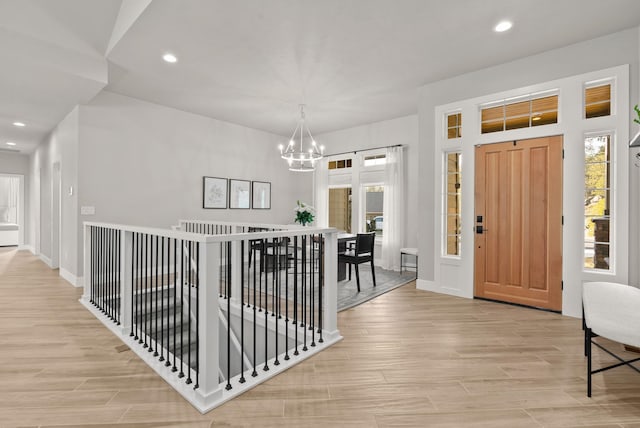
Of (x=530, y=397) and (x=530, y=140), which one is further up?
(x=530, y=140)

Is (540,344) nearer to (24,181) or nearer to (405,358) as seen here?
(405,358)

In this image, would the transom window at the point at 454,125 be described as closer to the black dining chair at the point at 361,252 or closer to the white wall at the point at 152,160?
the black dining chair at the point at 361,252

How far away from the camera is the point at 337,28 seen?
3.07m

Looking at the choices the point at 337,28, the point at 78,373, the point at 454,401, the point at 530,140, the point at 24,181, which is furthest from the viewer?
the point at 24,181

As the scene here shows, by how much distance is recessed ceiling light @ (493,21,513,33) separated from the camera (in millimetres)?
2977

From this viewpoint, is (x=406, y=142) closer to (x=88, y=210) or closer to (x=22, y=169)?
(x=88, y=210)

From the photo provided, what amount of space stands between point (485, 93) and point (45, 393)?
5044 millimetres

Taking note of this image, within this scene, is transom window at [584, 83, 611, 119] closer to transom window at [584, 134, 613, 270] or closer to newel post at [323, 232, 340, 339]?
transom window at [584, 134, 613, 270]

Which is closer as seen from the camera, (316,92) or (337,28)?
(337,28)

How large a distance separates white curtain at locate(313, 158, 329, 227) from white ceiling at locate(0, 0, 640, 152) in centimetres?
252

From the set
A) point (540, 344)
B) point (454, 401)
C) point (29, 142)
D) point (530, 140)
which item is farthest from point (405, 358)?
point (29, 142)

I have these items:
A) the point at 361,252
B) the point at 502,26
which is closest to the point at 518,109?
the point at 502,26

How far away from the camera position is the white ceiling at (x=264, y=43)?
2809 millimetres

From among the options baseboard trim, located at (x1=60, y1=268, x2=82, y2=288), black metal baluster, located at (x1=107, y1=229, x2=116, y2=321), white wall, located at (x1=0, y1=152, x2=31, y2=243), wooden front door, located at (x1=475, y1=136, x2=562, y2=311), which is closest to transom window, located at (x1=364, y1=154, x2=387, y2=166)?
wooden front door, located at (x1=475, y1=136, x2=562, y2=311)
